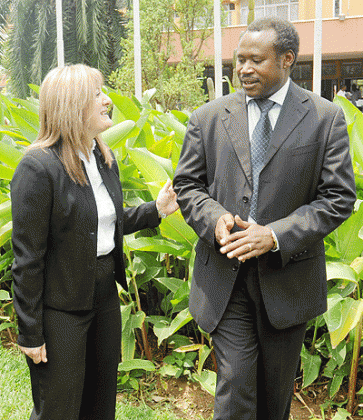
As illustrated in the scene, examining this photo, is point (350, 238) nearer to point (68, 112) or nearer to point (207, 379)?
point (207, 379)

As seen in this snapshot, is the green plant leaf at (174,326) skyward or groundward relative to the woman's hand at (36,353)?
groundward

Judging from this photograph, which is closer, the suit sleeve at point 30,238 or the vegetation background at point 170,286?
the suit sleeve at point 30,238

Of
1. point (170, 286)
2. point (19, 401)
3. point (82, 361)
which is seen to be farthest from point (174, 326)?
point (19, 401)

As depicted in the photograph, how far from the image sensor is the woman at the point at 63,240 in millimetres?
1846

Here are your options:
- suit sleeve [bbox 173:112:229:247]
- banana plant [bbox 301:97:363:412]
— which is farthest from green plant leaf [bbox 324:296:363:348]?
suit sleeve [bbox 173:112:229:247]

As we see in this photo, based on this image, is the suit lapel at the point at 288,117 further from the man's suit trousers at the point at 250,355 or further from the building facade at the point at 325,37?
the building facade at the point at 325,37

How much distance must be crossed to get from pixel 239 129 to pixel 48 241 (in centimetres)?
83

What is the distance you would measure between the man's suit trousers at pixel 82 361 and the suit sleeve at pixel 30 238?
0.30 feet


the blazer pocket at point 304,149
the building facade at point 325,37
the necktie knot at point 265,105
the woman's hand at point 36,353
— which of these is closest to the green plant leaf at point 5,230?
the woman's hand at point 36,353

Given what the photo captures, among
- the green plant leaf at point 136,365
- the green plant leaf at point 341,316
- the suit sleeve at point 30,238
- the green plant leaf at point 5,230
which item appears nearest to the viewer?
the suit sleeve at point 30,238

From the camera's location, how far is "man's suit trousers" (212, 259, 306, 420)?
198cm

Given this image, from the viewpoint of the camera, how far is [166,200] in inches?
93.3

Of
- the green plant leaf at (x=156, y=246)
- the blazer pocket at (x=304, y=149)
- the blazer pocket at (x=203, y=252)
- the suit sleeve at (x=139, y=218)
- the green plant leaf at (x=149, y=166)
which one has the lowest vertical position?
the green plant leaf at (x=156, y=246)

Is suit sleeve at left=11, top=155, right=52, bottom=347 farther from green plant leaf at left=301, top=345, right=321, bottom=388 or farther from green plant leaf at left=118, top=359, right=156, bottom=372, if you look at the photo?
green plant leaf at left=301, top=345, right=321, bottom=388
